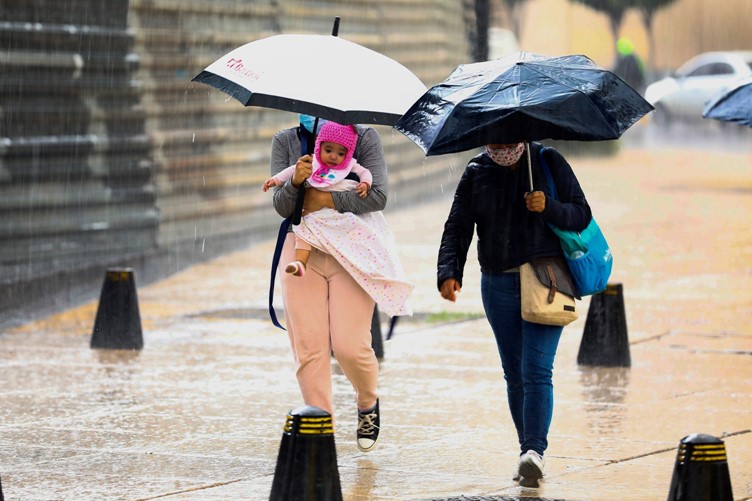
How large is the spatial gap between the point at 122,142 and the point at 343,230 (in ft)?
25.5

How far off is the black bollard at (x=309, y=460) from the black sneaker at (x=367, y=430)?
1822 millimetres

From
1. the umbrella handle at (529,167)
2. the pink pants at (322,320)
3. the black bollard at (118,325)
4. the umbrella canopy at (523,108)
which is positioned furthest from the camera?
the black bollard at (118,325)

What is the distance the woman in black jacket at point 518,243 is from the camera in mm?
6895

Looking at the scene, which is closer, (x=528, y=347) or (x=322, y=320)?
(x=528, y=347)

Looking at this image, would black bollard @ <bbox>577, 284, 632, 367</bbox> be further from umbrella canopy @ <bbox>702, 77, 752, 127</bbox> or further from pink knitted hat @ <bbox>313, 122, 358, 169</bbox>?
pink knitted hat @ <bbox>313, 122, 358, 169</bbox>

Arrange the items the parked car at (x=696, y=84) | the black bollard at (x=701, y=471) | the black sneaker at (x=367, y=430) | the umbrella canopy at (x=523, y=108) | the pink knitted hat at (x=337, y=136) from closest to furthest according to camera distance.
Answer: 1. the black bollard at (x=701, y=471)
2. the umbrella canopy at (x=523, y=108)
3. the pink knitted hat at (x=337, y=136)
4. the black sneaker at (x=367, y=430)
5. the parked car at (x=696, y=84)

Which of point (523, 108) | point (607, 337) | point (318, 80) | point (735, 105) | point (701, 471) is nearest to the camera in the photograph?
point (701, 471)

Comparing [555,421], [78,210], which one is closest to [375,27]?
[78,210]

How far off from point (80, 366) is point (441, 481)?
12.8ft

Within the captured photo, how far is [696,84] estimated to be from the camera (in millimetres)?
37875

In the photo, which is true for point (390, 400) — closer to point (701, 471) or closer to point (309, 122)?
point (309, 122)

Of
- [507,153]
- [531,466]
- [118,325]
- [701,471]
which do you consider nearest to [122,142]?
[118,325]

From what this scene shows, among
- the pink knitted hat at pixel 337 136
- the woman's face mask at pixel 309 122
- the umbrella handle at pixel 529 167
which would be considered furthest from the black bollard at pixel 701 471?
the woman's face mask at pixel 309 122

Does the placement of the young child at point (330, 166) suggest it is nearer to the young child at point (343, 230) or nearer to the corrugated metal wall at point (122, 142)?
the young child at point (343, 230)
